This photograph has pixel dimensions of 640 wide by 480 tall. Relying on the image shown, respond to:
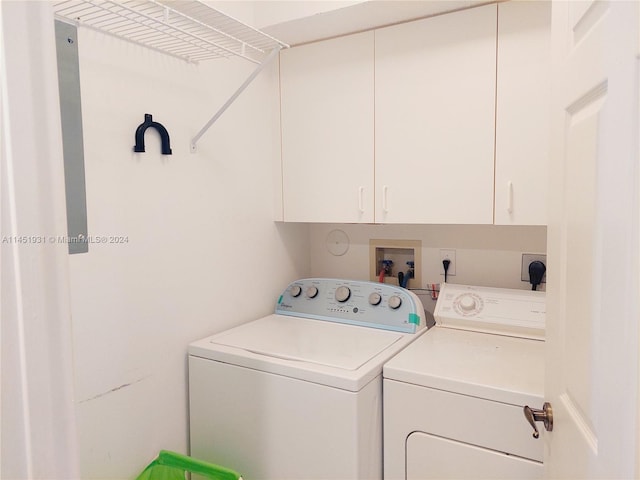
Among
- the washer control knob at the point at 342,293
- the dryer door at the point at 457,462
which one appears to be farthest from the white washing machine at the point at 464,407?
the washer control knob at the point at 342,293

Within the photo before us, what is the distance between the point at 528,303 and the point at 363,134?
0.91 metres

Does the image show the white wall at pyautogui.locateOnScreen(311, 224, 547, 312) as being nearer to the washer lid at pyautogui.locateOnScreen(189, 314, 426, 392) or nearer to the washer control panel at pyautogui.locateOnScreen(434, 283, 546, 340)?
the washer control panel at pyautogui.locateOnScreen(434, 283, 546, 340)

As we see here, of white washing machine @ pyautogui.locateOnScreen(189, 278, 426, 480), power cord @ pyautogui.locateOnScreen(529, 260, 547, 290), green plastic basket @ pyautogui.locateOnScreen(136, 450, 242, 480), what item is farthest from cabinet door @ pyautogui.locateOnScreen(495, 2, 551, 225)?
green plastic basket @ pyautogui.locateOnScreen(136, 450, 242, 480)

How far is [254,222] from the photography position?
6.70ft

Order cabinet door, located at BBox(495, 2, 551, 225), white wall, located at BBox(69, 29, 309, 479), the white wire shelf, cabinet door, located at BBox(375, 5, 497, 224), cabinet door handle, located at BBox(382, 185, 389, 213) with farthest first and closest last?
1. cabinet door handle, located at BBox(382, 185, 389, 213)
2. cabinet door, located at BBox(375, 5, 497, 224)
3. cabinet door, located at BBox(495, 2, 551, 225)
4. white wall, located at BBox(69, 29, 309, 479)
5. the white wire shelf

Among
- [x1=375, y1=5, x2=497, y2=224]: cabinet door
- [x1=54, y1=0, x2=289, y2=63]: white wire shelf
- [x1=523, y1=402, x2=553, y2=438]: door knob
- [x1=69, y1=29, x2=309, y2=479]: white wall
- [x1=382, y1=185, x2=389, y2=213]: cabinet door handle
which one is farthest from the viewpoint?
[x1=382, y1=185, x2=389, y2=213]: cabinet door handle

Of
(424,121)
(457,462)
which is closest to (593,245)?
(457,462)

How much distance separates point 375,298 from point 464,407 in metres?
0.68

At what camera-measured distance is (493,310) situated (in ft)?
5.99

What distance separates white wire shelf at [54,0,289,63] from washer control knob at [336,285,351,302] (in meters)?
1.01

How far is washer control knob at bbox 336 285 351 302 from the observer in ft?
6.66

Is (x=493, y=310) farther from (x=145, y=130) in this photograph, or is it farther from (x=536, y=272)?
(x=145, y=130)

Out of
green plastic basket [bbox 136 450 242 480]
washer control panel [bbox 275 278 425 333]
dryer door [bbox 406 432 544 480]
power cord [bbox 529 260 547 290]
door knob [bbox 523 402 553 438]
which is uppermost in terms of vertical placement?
power cord [bbox 529 260 547 290]

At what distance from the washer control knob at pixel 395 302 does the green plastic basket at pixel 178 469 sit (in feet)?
2.73
